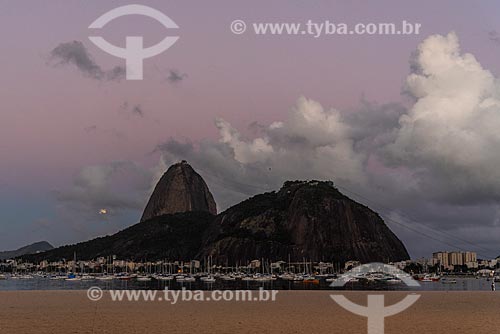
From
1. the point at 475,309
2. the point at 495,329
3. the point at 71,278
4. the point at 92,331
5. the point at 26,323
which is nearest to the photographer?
the point at 92,331

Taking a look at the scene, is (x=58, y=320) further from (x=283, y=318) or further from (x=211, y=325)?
(x=283, y=318)

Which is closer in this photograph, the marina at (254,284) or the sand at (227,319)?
the sand at (227,319)

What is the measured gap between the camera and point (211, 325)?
134ft

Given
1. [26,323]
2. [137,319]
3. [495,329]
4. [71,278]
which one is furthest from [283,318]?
[71,278]

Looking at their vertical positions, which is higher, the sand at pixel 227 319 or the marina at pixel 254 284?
the sand at pixel 227 319

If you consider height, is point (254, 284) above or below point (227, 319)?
below

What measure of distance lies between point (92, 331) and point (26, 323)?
7866mm

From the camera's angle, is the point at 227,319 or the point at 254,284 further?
the point at 254,284

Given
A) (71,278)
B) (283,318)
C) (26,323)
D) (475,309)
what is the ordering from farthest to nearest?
(71,278) < (475,309) < (283,318) < (26,323)

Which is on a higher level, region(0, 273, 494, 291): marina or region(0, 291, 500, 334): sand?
region(0, 291, 500, 334): sand

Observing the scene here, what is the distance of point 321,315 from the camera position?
4897cm

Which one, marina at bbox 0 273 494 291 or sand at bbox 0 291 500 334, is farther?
marina at bbox 0 273 494 291

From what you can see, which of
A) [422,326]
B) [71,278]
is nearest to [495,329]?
[422,326]

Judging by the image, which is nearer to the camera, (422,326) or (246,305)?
(422,326)
